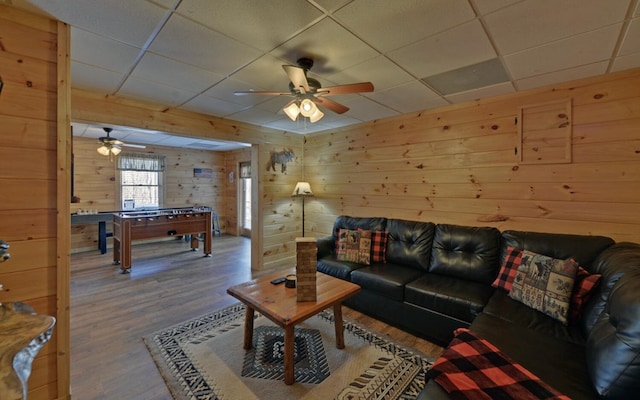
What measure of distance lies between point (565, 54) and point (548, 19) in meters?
0.63

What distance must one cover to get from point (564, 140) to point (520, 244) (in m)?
1.07

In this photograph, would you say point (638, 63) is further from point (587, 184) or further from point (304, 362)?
point (304, 362)

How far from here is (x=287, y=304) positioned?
199 centimetres

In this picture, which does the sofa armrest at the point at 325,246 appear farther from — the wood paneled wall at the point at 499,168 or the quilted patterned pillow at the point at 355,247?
the wood paneled wall at the point at 499,168

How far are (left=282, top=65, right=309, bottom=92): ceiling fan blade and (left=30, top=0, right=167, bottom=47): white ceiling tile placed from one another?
77cm

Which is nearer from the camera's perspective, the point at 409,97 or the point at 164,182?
the point at 409,97

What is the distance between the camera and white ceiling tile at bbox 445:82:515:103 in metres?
2.63

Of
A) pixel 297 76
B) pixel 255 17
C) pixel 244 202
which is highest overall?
pixel 255 17

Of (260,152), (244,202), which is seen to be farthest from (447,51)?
(244,202)

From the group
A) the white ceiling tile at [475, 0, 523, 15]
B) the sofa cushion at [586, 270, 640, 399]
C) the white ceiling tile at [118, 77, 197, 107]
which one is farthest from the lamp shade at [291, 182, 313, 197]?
the sofa cushion at [586, 270, 640, 399]

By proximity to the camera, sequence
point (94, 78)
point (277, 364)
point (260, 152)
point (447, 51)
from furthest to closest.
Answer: point (260, 152) < point (94, 78) < point (277, 364) < point (447, 51)

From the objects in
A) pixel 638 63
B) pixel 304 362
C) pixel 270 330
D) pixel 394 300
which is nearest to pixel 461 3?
pixel 638 63

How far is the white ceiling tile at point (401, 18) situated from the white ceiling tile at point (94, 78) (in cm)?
220

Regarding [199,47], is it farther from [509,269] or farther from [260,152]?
[509,269]
